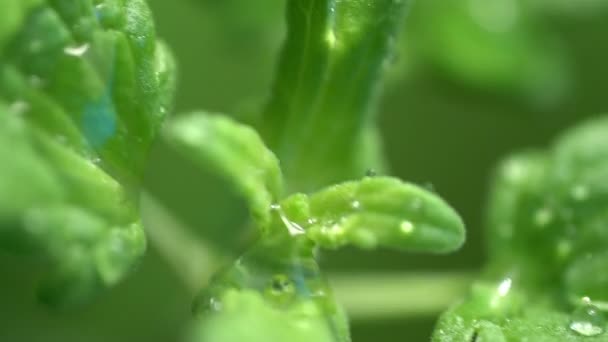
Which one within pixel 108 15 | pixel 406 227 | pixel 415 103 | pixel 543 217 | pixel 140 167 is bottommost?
pixel 406 227

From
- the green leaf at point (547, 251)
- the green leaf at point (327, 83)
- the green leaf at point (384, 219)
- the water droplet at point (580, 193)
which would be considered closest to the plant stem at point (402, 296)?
the green leaf at point (547, 251)

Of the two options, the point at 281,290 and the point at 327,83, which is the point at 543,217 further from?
the point at 281,290

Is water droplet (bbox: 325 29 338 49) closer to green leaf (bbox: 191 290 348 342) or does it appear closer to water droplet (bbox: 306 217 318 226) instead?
water droplet (bbox: 306 217 318 226)

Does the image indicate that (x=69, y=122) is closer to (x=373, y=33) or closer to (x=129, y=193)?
(x=129, y=193)

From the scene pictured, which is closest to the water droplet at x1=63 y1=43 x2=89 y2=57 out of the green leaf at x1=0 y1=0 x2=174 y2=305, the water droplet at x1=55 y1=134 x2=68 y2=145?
the green leaf at x1=0 y1=0 x2=174 y2=305

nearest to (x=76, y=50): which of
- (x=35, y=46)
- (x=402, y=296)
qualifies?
(x=35, y=46)

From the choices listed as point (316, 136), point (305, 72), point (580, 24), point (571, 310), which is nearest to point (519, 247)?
point (571, 310)

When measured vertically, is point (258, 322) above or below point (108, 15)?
below
